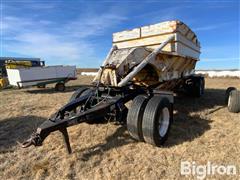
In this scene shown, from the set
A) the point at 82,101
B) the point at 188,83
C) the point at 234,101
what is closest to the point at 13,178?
the point at 82,101

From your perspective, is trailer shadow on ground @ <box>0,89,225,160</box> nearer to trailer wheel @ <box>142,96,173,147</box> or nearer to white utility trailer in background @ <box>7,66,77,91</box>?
trailer wheel @ <box>142,96,173,147</box>

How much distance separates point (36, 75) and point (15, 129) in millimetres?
8316

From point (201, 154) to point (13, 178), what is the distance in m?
3.05

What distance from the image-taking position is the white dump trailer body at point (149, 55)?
470cm

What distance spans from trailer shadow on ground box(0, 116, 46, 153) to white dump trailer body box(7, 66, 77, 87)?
22.0 feet

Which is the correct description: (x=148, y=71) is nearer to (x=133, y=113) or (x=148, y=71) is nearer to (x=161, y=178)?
(x=133, y=113)

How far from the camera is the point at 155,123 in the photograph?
13.4ft

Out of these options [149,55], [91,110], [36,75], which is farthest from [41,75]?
[91,110]

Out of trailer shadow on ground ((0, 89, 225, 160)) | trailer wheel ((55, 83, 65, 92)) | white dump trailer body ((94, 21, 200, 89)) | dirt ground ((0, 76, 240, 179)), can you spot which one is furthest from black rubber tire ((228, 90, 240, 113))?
trailer wheel ((55, 83, 65, 92))

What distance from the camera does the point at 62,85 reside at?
47.7 feet

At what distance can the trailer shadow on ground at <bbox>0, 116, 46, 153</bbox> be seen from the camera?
15.0ft

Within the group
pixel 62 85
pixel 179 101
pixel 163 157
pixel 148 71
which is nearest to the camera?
pixel 163 157

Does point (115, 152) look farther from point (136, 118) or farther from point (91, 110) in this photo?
point (91, 110)

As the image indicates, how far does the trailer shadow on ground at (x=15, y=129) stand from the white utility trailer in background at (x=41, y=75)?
22.1 ft
